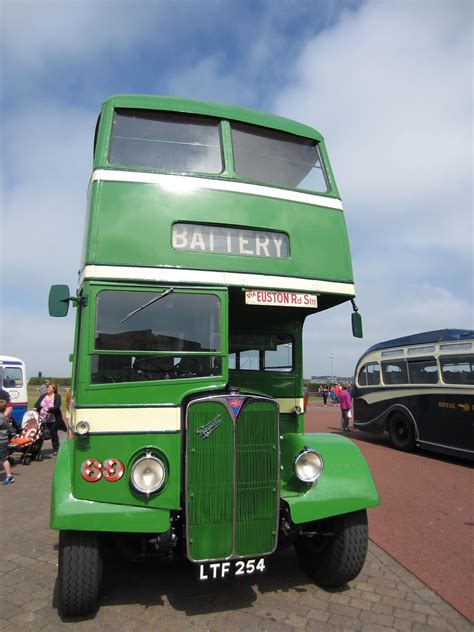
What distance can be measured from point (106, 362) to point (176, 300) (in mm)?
795

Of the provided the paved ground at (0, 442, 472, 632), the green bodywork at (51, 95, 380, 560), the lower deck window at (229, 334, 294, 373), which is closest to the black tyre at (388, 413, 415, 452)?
the paved ground at (0, 442, 472, 632)

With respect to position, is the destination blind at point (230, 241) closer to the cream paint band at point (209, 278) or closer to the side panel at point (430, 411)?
the cream paint band at point (209, 278)

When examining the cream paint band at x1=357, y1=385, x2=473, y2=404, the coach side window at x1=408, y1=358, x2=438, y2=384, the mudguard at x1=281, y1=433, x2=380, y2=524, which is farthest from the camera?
the coach side window at x1=408, y1=358, x2=438, y2=384

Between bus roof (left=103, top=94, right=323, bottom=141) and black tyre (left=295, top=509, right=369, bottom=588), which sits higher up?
bus roof (left=103, top=94, right=323, bottom=141)

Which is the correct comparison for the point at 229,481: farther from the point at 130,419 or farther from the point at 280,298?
the point at 280,298

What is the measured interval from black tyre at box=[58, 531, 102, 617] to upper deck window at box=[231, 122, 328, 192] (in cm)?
354

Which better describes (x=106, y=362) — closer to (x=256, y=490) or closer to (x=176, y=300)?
(x=176, y=300)

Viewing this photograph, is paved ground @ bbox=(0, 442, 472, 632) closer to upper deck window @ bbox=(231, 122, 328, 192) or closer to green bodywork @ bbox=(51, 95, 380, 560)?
green bodywork @ bbox=(51, 95, 380, 560)

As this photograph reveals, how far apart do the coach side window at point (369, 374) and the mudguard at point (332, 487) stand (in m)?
9.57

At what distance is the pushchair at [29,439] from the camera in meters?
10.2

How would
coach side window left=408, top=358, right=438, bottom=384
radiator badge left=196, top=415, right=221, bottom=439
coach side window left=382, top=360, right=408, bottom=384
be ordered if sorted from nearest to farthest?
radiator badge left=196, top=415, right=221, bottom=439 → coach side window left=408, top=358, right=438, bottom=384 → coach side window left=382, top=360, right=408, bottom=384

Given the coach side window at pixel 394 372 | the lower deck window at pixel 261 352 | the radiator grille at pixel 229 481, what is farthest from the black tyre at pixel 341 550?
the coach side window at pixel 394 372

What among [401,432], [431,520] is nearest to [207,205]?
[431,520]

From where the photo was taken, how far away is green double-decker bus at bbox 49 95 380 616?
3666mm
